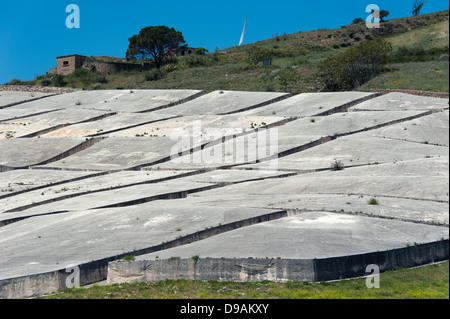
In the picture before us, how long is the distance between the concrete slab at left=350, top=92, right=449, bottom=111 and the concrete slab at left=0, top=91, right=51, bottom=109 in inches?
897

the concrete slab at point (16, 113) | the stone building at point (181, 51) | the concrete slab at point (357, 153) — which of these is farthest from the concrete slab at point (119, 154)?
the stone building at point (181, 51)

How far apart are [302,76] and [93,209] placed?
93.0 ft

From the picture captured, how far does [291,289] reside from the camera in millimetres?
8258

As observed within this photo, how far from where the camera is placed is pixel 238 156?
21.2 metres

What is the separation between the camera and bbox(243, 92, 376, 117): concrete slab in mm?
28172

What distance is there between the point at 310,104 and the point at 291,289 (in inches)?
881

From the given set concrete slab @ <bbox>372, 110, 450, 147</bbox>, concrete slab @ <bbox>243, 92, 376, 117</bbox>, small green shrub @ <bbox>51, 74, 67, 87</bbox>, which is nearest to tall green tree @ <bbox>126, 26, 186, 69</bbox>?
small green shrub @ <bbox>51, 74, 67, 87</bbox>

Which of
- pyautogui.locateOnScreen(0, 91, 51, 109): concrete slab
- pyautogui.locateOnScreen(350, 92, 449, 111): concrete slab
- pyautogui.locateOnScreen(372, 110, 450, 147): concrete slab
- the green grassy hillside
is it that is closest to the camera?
pyautogui.locateOnScreen(372, 110, 450, 147): concrete slab

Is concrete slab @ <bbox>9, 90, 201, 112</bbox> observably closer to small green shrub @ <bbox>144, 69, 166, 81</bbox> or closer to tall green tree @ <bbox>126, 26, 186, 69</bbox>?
small green shrub @ <bbox>144, 69, 166, 81</bbox>

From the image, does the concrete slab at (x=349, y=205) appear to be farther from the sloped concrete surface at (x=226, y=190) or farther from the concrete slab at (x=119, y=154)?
the concrete slab at (x=119, y=154)

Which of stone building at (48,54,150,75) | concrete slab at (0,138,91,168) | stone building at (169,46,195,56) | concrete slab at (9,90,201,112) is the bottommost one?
concrete slab at (0,138,91,168)

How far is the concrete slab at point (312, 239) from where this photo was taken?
898cm
